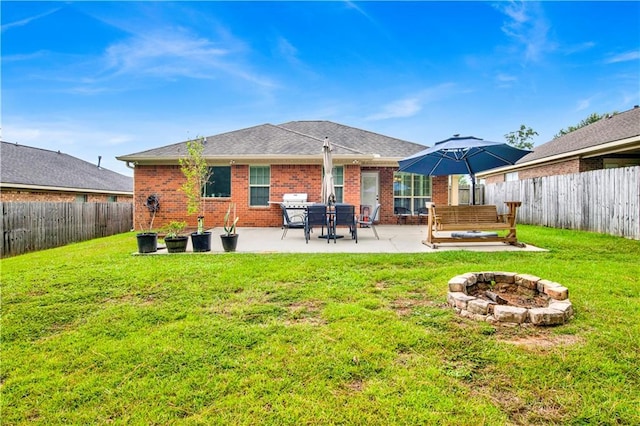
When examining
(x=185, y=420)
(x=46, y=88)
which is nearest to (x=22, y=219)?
(x=46, y=88)

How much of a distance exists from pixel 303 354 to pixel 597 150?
45.7 ft

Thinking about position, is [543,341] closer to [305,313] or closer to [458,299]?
[458,299]

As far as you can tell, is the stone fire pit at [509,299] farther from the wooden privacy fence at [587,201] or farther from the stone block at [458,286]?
the wooden privacy fence at [587,201]

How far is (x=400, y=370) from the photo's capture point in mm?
2258

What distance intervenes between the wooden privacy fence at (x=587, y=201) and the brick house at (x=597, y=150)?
1.63 metres

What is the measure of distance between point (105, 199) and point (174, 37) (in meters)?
12.9

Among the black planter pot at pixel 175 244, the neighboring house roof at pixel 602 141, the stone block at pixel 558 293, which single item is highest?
the neighboring house roof at pixel 602 141

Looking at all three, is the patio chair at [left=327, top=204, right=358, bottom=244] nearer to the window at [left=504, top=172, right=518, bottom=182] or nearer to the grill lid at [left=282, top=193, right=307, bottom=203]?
the grill lid at [left=282, top=193, right=307, bottom=203]

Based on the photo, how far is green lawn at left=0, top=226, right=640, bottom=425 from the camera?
6.20 feet

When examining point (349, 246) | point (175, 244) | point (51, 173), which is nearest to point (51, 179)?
point (51, 173)

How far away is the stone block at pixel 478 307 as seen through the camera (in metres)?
3.12

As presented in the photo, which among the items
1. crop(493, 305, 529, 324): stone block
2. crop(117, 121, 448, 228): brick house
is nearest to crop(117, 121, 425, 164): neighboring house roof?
crop(117, 121, 448, 228): brick house

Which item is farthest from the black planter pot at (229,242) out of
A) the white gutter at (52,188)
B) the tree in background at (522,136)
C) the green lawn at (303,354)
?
the tree in background at (522,136)

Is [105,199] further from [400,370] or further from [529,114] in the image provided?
[529,114]
